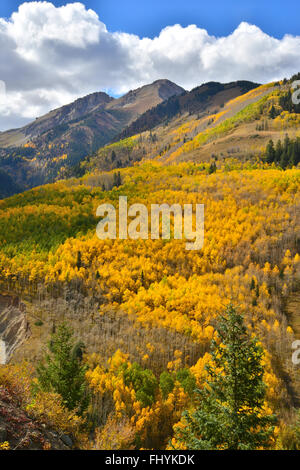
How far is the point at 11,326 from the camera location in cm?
5900

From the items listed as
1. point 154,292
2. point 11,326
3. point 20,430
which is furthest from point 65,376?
point 154,292

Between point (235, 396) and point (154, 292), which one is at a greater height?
point (235, 396)

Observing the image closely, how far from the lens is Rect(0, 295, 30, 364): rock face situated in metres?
53.8

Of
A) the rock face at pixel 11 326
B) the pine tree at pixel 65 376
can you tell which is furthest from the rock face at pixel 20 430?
the rock face at pixel 11 326

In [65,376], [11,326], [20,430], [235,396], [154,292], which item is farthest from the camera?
[154,292]

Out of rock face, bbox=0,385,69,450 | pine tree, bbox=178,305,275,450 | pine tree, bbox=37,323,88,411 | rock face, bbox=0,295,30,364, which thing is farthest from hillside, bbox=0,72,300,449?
pine tree, bbox=178,305,275,450

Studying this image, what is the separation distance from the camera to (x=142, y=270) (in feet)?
258

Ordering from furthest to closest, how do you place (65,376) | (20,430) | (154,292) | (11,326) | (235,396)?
1. (154,292)
2. (11,326)
3. (65,376)
4. (20,430)
5. (235,396)

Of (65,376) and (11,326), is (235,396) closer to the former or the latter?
(65,376)

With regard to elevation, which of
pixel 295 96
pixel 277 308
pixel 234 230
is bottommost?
pixel 277 308

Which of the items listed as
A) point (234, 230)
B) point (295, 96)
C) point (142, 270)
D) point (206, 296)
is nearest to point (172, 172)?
point (234, 230)

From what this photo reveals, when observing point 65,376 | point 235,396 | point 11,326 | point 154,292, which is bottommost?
point 11,326

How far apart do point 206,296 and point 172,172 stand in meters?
96.2

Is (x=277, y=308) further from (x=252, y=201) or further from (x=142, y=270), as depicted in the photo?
(x=252, y=201)
